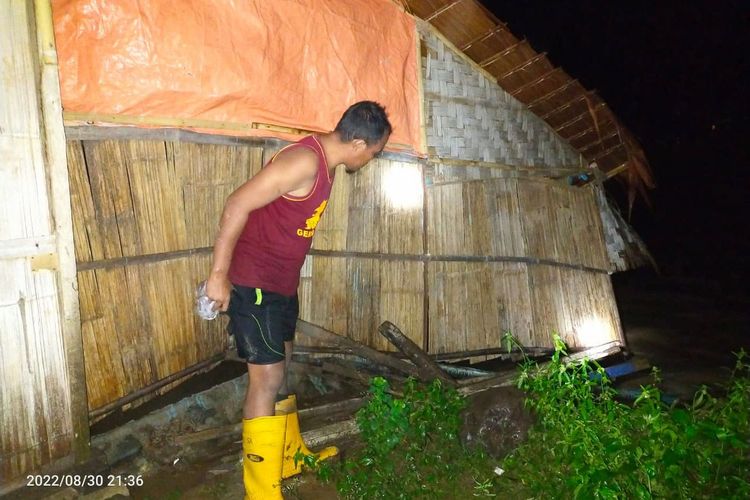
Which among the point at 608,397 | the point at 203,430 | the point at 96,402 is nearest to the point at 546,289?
the point at 608,397

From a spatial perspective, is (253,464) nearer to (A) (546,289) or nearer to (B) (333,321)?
(B) (333,321)

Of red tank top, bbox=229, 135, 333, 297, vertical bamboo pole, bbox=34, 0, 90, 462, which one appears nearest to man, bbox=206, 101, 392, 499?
red tank top, bbox=229, 135, 333, 297

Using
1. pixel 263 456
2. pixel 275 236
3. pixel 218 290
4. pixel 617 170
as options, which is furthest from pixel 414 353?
pixel 617 170

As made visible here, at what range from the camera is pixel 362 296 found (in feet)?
16.1

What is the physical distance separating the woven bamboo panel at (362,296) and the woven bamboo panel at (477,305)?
205 mm

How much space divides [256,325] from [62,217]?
1258mm

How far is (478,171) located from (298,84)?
2264 mm

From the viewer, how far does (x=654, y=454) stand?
2527 millimetres

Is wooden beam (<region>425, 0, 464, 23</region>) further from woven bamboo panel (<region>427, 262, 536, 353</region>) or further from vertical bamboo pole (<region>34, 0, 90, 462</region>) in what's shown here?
vertical bamboo pole (<region>34, 0, 90, 462</region>)

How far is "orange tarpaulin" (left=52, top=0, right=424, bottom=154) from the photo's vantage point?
3.17 meters

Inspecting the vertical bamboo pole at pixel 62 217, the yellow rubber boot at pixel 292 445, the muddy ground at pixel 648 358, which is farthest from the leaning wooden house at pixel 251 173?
the yellow rubber boot at pixel 292 445

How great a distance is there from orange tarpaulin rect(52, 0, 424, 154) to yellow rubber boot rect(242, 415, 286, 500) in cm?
216

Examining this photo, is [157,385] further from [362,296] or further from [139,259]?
[362,296]

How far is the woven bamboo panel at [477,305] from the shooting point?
525 cm
